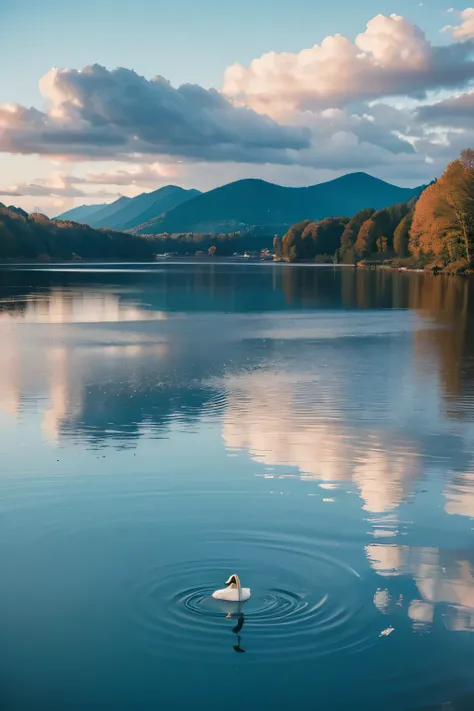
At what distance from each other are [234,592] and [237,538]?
301 cm

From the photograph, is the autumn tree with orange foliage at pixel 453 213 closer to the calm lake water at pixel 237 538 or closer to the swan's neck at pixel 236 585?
the calm lake water at pixel 237 538

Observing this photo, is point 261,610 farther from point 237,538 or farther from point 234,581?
point 237,538

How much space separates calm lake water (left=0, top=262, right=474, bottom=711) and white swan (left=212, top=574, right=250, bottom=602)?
0.55 ft

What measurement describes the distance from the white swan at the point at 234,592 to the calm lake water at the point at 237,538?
0.55ft

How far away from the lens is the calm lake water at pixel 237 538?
1061 centimetres

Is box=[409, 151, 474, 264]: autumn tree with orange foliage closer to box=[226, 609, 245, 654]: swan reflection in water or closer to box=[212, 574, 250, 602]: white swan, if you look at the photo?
box=[212, 574, 250, 602]: white swan

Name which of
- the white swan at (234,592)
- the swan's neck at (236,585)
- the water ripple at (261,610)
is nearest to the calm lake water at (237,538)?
the water ripple at (261,610)

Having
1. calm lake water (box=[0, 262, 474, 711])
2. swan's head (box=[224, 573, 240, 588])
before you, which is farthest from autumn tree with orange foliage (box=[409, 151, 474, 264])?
swan's head (box=[224, 573, 240, 588])

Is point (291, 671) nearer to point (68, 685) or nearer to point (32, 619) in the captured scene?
point (68, 685)

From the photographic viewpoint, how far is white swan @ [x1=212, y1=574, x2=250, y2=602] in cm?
1191

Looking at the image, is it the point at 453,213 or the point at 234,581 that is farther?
the point at 453,213

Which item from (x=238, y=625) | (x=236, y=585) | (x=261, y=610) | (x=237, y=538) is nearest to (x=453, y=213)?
(x=237, y=538)

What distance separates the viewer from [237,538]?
1495cm

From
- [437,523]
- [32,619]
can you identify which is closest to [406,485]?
[437,523]
